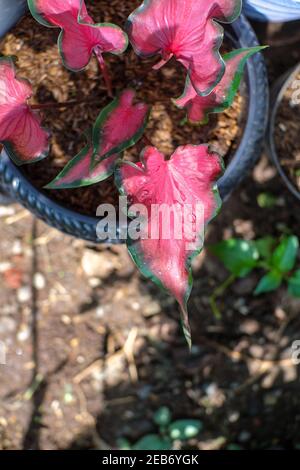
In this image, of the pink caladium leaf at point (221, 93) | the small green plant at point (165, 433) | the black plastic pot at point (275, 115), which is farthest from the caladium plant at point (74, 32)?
the small green plant at point (165, 433)

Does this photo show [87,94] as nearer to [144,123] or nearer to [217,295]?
[144,123]

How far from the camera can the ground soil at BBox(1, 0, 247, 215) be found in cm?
121

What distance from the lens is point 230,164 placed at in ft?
3.97

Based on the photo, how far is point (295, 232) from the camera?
5.30 feet

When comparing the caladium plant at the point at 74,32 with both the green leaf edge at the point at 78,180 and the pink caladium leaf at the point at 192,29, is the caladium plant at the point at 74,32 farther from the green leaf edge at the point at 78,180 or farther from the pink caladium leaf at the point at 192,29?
the green leaf edge at the point at 78,180

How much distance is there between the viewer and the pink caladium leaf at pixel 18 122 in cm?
100

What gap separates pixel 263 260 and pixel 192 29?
764 millimetres

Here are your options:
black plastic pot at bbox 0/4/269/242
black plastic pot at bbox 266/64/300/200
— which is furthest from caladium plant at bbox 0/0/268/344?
black plastic pot at bbox 266/64/300/200

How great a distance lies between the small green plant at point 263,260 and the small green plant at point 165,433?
27 cm

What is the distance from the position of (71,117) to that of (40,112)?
58mm

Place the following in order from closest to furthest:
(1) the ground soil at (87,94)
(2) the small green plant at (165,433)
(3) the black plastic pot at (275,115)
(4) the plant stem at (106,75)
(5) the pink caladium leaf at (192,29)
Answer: (5) the pink caladium leaf at (192,29), (4) the plant stem at (106,75), (1) the ground soil at (87,94), (3) the black plastic pot at (275,115), (2) the small green plant at (165,433)

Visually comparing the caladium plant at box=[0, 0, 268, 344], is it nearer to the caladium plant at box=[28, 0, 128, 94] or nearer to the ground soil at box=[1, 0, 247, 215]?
the caladium plant at box=[28, 0, 128, 94]

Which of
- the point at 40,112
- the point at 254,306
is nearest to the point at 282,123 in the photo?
the point at 254,306
